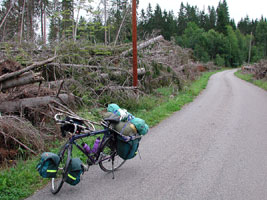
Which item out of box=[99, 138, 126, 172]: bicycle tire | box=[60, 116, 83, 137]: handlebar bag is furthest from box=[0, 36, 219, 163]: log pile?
box=[60, 116, 83, 137]: handlebar bag

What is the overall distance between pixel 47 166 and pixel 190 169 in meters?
2.67

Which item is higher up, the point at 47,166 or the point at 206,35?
the point at 206,35

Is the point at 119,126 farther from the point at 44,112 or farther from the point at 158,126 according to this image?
the point at 158,126

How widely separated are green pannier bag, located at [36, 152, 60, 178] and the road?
44 cm

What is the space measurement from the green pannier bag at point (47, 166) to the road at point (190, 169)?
44 centimetres

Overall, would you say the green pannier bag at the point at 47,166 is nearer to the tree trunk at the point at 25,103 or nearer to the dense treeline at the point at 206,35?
the tree trunk at the point at 25,103

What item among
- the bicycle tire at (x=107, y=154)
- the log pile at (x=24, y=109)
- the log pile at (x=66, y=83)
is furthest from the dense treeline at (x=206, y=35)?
the bicycle tire at (x=107, y=154)

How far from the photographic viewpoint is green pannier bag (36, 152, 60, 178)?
12.0 feet

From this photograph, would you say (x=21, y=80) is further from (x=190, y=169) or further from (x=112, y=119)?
(x=190, y=169)

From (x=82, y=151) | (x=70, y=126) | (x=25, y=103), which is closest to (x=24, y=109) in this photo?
(x=25, y=103)

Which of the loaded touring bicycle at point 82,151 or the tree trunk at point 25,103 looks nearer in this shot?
the loaded touring bicycle at point 82,151

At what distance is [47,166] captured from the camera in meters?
3.66

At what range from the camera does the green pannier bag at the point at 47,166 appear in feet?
12.0

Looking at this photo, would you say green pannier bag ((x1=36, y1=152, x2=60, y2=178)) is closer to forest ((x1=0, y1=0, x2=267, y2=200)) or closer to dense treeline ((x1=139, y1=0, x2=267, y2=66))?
forest ((x1=0, y1=0, x2=267, y2=200))
